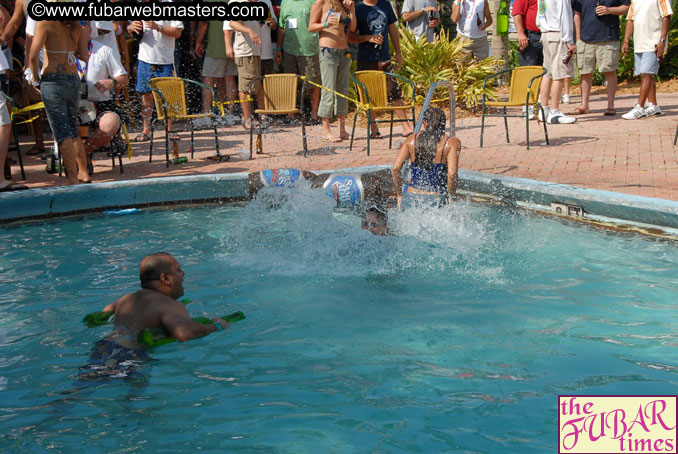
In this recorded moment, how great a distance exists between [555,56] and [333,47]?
3410 millimetres

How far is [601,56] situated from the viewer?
12195mm

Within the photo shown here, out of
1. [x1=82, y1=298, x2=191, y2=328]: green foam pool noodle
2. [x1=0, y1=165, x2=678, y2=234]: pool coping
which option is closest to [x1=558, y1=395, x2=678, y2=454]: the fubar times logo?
[x1=82, y1=298, x2=191, y2=328]: green foam pool noodle

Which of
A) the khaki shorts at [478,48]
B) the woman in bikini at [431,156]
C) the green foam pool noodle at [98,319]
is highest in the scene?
the khaki shorts at [478,48]

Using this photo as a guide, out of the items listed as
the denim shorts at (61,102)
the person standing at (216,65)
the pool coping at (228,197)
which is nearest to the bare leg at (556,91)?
the pool coping at (228,197)

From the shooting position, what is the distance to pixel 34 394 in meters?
4.05

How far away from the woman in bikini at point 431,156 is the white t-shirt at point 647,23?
592 centimetres

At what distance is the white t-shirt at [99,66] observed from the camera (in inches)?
357

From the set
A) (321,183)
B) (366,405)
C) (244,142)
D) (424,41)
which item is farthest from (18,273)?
(424,41)

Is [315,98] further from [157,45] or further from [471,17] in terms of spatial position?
[471,17]

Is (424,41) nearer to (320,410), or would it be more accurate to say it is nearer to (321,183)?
(321,183)

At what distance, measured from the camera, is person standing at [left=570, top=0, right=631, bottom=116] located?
39.2ft

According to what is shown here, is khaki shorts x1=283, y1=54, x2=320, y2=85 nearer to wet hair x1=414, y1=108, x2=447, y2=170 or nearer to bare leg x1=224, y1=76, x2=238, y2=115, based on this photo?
bare leg x1=224, y1=76, x2=238, y2=115

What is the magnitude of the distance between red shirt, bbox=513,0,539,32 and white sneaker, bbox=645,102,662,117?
208 cm

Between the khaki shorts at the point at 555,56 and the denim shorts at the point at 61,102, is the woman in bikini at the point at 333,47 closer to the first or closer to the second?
the khaki shorts at the point at 555,56
